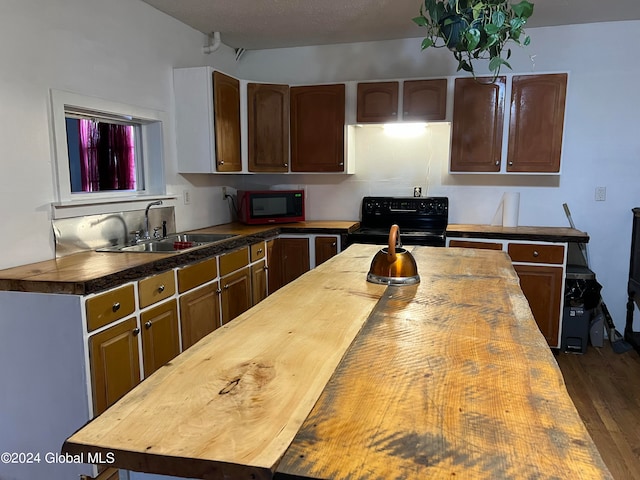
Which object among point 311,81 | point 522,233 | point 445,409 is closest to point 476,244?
point 522,233

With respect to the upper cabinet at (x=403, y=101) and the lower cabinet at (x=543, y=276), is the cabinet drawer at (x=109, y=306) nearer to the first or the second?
the upper cabinet at (x=403, y=101)

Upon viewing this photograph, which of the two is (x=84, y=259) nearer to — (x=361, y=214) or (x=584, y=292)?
(x=361, y=214)

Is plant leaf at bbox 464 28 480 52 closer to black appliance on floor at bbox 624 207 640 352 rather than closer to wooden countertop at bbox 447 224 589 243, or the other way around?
wooden countertop at bbox 447 224 589 243

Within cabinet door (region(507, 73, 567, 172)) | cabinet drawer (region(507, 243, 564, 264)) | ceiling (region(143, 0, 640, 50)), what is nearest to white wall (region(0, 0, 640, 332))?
ceiling (region(143, 0, 640, 50))

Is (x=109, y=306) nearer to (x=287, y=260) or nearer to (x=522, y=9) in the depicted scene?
(x=287, y=260)

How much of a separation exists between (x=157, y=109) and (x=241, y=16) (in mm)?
906

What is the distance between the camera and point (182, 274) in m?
2.62

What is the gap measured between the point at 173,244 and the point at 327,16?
1.95 metres

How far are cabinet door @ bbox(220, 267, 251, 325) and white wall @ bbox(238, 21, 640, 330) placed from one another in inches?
61.7

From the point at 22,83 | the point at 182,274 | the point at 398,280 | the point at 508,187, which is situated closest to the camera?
the point at 398,280

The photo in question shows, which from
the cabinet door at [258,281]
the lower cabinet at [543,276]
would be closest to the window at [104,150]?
the cabinet door at [258,281]

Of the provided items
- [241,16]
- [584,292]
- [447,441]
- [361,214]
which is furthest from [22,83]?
[584,292]

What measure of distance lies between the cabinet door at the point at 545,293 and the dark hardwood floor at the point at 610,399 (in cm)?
22

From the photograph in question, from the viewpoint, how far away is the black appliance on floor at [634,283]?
3568 mm
